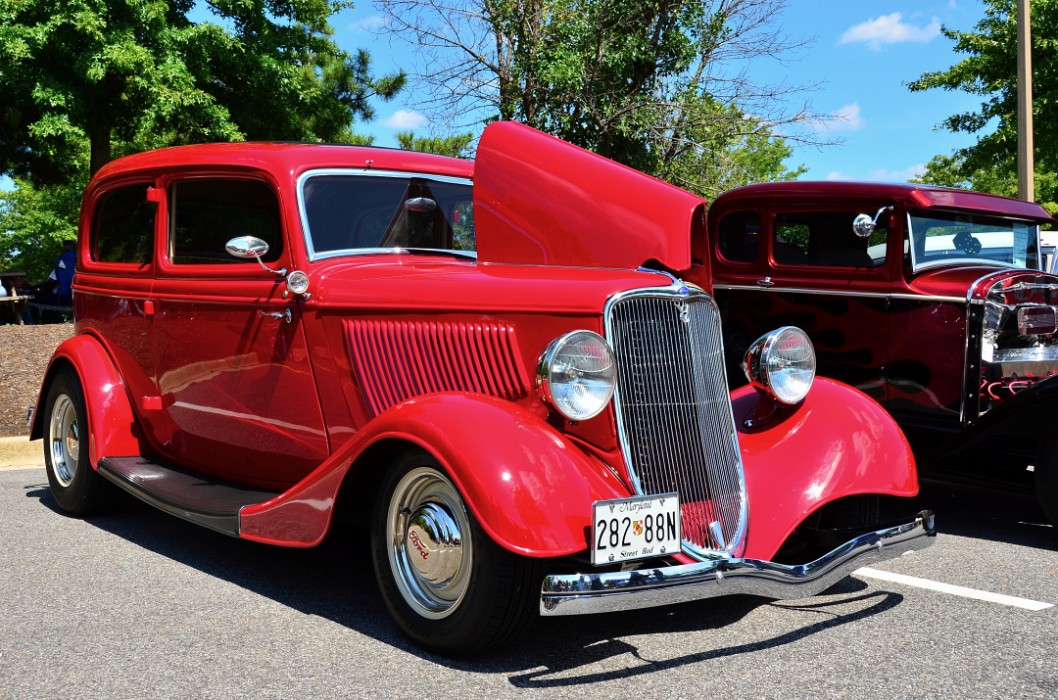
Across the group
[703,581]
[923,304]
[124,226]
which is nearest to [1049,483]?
[923,304]

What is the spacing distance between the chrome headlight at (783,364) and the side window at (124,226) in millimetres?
3174

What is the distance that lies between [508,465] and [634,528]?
0.43m

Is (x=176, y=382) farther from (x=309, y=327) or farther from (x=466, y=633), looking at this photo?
(x=466, y=633)

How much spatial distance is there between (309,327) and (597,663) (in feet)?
6.04

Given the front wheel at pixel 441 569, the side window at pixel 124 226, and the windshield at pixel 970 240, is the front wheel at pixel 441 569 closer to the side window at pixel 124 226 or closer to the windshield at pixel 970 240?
the side window at pixel 124 226

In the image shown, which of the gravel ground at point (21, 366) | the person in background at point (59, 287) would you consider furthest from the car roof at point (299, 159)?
the person in background at point (59, 287)

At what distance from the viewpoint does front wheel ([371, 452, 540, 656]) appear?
10.4 feet

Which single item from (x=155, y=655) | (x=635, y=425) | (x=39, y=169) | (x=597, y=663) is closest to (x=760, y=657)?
(x=597, y=663)

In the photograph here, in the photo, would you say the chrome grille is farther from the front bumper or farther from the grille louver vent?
the grille louver vent

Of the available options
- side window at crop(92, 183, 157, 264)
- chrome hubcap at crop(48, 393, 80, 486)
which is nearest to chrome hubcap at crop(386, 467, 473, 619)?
side window at crop(92, 183, 157, 264)

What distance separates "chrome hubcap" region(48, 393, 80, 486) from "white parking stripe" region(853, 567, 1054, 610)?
165 inches

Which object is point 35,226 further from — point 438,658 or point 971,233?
point 438,658

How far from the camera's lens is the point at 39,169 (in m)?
15.9

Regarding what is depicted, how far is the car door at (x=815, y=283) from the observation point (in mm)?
6125
